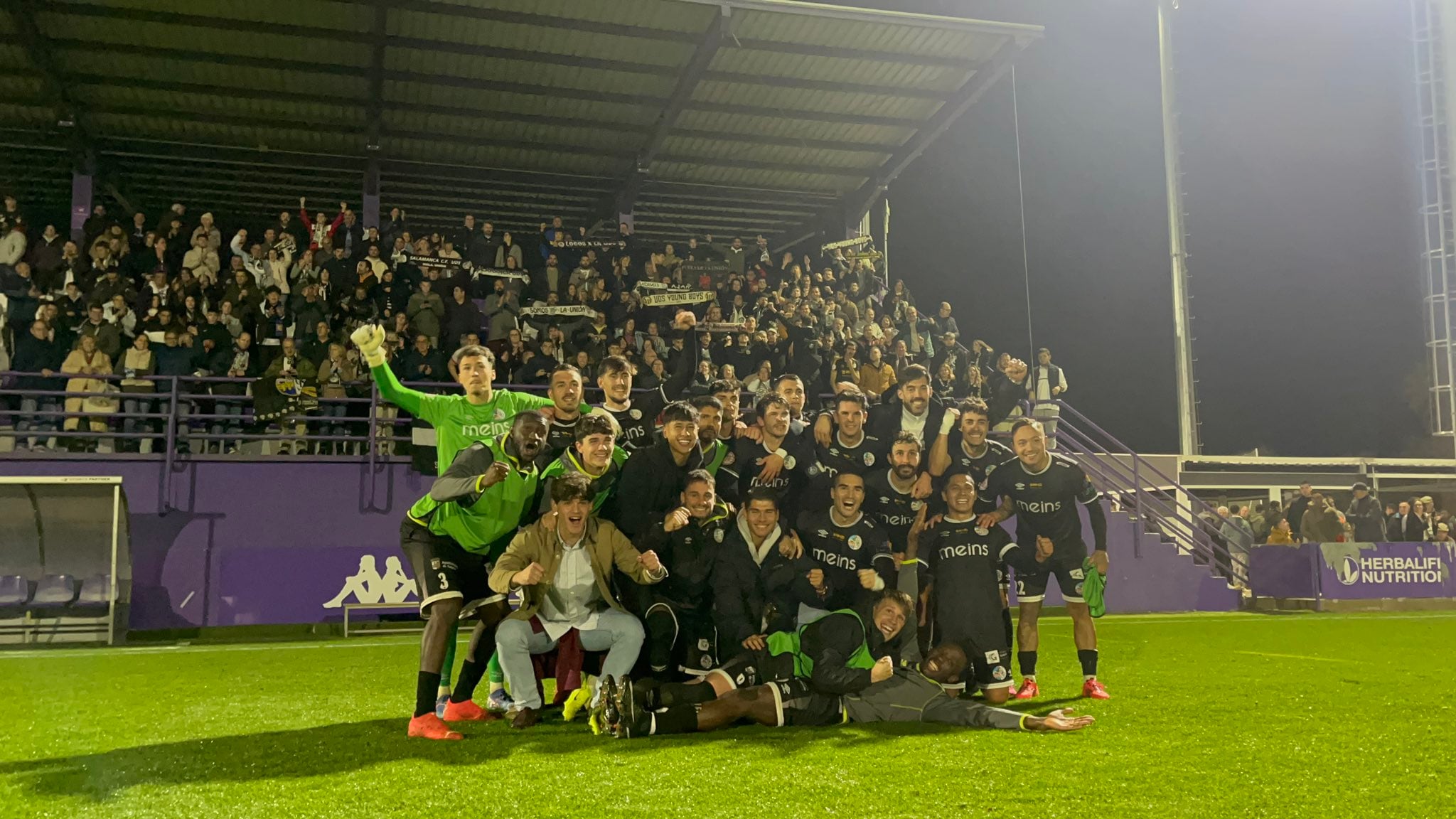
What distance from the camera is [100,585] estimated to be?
42.4 ft

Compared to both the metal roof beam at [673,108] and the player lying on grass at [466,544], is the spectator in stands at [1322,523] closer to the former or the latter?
the metal roof beam at [673,108]

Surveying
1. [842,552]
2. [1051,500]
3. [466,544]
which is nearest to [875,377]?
[1051,500]

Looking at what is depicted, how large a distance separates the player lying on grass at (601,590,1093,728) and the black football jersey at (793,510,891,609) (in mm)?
225

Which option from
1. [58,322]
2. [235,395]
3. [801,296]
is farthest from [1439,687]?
[58,322]

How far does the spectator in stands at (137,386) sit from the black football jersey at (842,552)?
1099cm

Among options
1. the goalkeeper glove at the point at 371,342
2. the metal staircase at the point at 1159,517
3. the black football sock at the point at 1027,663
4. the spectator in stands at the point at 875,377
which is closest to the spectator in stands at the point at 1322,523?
the metal staircase at the point at 1159,517

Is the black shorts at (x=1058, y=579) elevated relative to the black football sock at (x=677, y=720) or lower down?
elevated

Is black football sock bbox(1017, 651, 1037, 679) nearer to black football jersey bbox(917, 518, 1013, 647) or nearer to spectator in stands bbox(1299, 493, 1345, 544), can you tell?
black football jersey bbox(917, 518, 1013, 647)

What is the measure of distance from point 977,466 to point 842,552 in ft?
5.29

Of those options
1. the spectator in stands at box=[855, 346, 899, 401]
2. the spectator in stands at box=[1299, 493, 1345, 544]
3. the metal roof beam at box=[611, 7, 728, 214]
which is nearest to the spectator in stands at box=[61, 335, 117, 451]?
the metal roof beam at box=[611, 7, 728, 214]

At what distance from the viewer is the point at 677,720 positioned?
5582 mm

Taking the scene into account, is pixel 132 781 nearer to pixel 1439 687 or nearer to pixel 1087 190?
pixel 1439 687

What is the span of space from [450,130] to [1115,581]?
14704 mm

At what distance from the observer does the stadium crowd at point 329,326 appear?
1417cm
